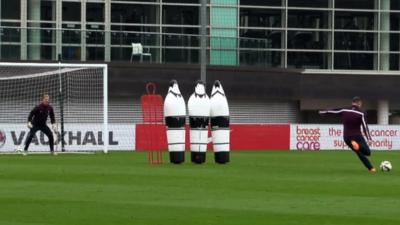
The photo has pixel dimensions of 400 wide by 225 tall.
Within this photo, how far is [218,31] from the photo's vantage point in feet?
184

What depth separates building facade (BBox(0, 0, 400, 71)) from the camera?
50531 millimetres

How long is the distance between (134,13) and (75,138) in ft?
49.2

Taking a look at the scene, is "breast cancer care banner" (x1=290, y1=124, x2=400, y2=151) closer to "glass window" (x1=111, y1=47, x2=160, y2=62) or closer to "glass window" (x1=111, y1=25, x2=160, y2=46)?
"glass window" (x1=111, y1=47, x2=160, y2=62)

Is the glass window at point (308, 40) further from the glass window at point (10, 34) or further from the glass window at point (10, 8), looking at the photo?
the glass window at point (10, 34)

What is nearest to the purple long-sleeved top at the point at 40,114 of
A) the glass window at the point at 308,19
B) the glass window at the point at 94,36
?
the glass window at the point at 94,36

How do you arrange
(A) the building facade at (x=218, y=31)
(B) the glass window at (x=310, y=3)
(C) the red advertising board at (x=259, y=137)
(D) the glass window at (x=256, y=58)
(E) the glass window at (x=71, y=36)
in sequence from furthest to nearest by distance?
1. (B) the glass window at (x=310, y=3)
2. (D) the glass window at (x=256, y=58)
3. (A) the building facade at (x=218, y=31)
4. (E) the glass window at (x=71, y=36)
5. (C) the red advertising board at (x=259, y=137)

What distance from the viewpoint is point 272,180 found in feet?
76.6

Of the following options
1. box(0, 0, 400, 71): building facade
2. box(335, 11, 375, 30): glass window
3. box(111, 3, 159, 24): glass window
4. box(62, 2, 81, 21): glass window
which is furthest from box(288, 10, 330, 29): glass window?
box(62, 2, 81, 21): glass window

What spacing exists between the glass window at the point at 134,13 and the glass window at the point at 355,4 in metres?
10.7

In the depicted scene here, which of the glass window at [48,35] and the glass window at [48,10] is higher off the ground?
the glass window at [48,10]

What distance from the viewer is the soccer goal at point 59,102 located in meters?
41.5

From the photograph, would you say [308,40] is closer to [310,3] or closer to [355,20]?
[310,3]

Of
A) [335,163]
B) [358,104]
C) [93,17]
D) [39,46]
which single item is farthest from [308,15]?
[358,104]

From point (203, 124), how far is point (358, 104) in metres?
4.74
